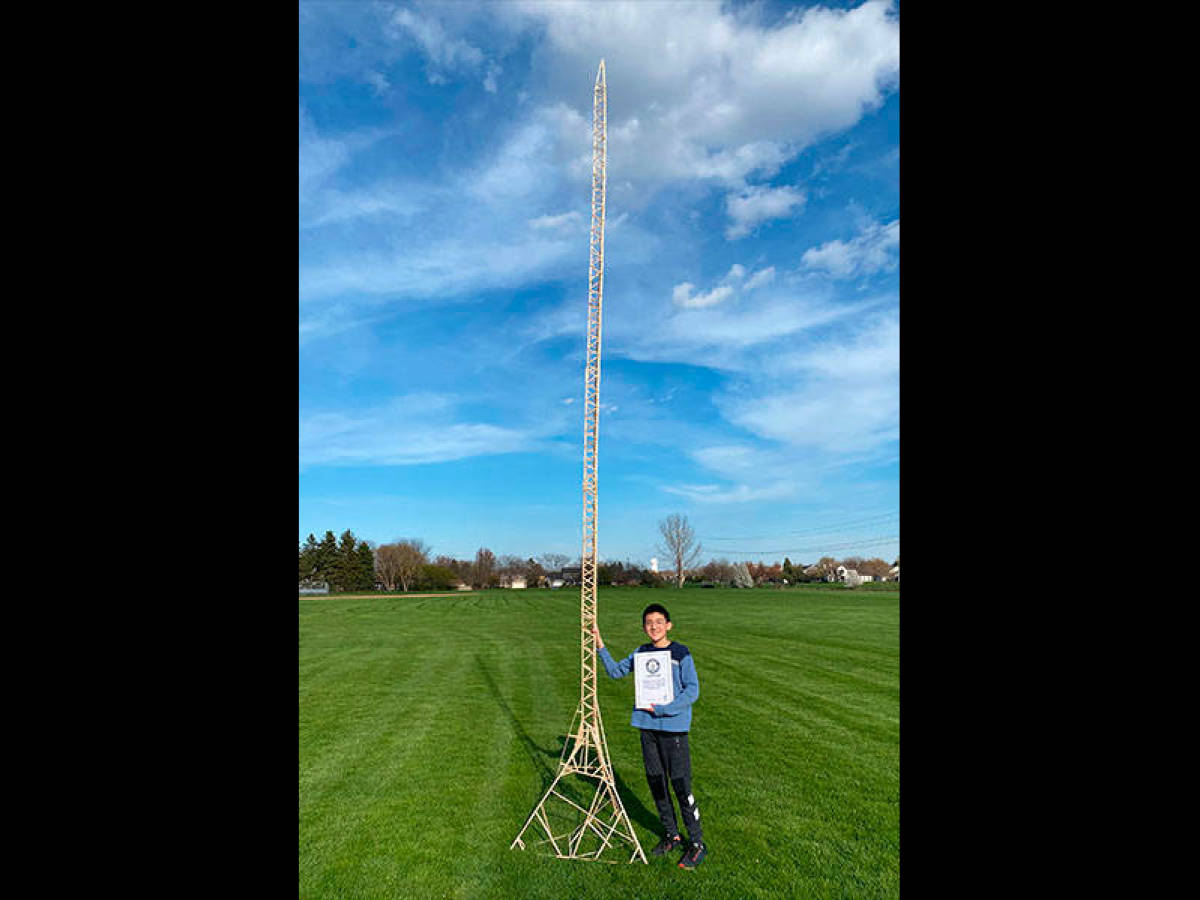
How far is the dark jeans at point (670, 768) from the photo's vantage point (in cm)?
479

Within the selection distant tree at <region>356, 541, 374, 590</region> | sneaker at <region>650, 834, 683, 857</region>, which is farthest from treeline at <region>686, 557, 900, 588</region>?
sneaker at <region>650, 834, 683, 857</region>

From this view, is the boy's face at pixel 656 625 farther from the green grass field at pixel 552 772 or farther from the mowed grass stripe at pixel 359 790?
the mowed grass stripe at pixel 359 790

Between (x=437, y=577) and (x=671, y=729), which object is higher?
(x=671, y=729)

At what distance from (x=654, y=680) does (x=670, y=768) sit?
2.16 ft

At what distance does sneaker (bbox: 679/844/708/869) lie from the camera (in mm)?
4902

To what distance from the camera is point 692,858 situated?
4.94 m

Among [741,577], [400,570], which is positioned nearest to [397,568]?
[400,570]

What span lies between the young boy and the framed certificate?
0.05 meters

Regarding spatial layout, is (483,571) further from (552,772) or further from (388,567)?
(552,772)

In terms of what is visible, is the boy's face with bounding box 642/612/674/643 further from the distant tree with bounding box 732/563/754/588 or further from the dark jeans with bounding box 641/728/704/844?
the distant tree with bounding box 732/563/754/588

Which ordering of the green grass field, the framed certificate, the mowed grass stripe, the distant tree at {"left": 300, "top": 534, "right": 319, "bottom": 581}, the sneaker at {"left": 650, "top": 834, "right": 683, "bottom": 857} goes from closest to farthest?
the framed certificate, the green grass field, the sneaker at {"left": 650, "top": 834, "right": 683, "bottom": 857}, the mowed grass stripe, the distant tree at {"left": 300, "top": 534, "right": 319, "bottom": 581}

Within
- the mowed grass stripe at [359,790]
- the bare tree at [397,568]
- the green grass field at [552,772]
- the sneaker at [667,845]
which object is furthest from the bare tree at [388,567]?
the sneaker at [667,845]
